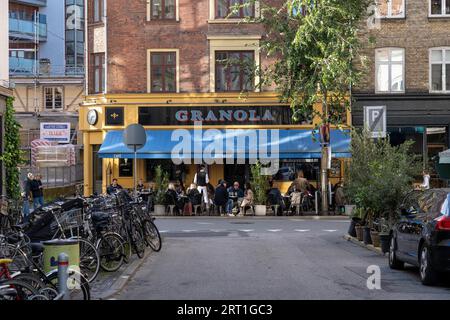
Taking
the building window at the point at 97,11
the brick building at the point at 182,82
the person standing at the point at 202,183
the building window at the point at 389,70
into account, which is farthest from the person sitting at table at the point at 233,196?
the building window at the point at 97,11

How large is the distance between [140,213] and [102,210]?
6.81ft

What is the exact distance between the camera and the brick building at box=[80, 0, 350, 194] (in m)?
35.7

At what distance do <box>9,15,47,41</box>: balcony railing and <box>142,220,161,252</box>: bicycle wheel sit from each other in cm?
5038

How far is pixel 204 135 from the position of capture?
3534 centimetres

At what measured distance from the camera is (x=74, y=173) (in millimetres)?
48531

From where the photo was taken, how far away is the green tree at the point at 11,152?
76.3ft

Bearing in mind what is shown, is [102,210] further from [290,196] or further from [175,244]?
[290,196]

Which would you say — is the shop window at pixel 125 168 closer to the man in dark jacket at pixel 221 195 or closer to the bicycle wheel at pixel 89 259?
the man in dark jacket at pixel 221 195

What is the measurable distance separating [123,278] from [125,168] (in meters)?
24.3

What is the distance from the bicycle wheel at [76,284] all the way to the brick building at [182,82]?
2579cm

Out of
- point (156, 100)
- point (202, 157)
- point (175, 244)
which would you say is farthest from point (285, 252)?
point (156, 100)

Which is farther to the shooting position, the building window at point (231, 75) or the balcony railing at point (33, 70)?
the balcony railing at point (33, 70)

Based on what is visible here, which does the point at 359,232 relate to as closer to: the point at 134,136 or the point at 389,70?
the point at 134,136

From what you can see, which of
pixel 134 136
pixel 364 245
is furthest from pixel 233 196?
pixel 364 245
